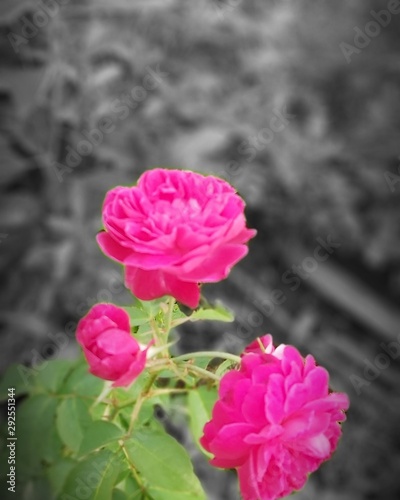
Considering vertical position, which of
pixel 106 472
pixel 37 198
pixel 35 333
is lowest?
pixel 35 333

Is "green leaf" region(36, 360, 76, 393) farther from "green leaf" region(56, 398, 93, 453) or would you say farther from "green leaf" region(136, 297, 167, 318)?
"green leaf" region(136, 297, 167, 318)

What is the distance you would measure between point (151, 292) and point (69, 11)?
97 centimetres

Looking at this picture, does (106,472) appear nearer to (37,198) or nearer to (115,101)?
(37,198)

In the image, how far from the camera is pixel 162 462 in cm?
57

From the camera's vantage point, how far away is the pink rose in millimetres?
503

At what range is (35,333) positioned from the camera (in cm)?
132

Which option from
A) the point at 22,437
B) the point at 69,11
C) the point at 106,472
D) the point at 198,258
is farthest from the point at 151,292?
the point at 69,11
